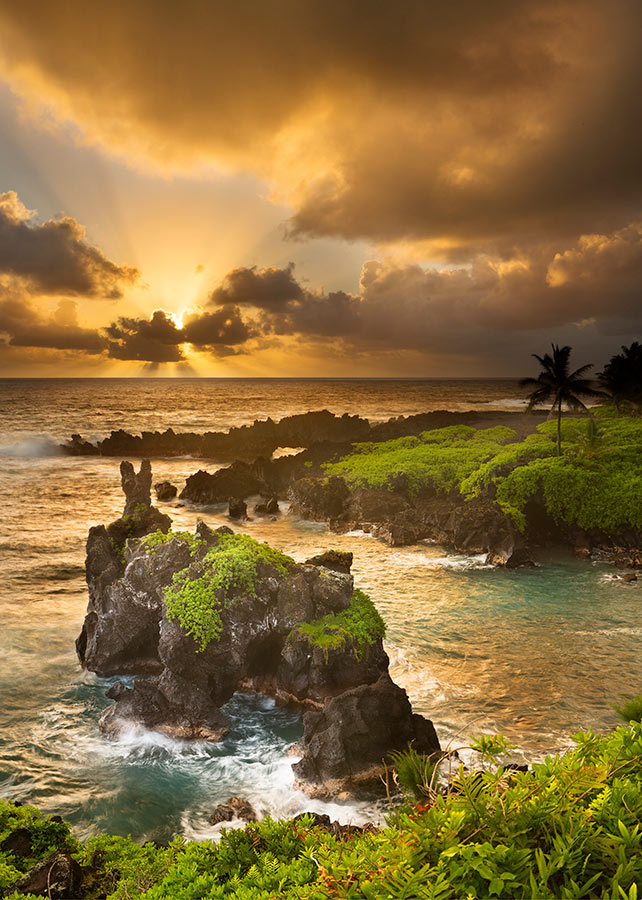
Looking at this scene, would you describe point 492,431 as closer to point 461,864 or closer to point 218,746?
point 218,746

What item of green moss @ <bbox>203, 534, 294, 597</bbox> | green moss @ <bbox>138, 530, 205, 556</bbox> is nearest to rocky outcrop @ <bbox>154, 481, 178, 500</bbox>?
green moss @ <bbox>138, 530, 205, 556</bbox>

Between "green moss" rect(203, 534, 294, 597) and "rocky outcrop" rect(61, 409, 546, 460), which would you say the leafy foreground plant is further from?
"rocky outcrop" rect(61, 409, 546, 460)

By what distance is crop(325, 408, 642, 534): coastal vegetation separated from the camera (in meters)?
34.6

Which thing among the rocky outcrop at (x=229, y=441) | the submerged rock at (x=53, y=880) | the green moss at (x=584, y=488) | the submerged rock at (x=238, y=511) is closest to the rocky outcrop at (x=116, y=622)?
the submerged rock at (x=53, y=880)

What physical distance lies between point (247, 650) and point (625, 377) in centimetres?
6361

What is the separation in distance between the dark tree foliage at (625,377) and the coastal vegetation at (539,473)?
11348 millimetres

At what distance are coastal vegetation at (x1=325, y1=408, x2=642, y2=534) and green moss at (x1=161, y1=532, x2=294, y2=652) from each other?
2120cm

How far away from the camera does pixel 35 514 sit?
45156mm

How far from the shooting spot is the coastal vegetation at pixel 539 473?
34.6 m

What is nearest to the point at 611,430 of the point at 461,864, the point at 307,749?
the point at 307,749

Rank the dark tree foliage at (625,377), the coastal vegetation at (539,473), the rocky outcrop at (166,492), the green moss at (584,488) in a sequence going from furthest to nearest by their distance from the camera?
the dark tree foliage at (625,377) < the rocky outcrop at (166,492) < the coastal vegetation at (539,473) < the green moss at (584,488)

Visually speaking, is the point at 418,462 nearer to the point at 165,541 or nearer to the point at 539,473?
the point at 539,473

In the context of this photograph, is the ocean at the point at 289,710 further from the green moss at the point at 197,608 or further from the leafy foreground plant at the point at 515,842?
the leafy foreground plant at the point at 515,842

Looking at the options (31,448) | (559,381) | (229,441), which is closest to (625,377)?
(559,381)
